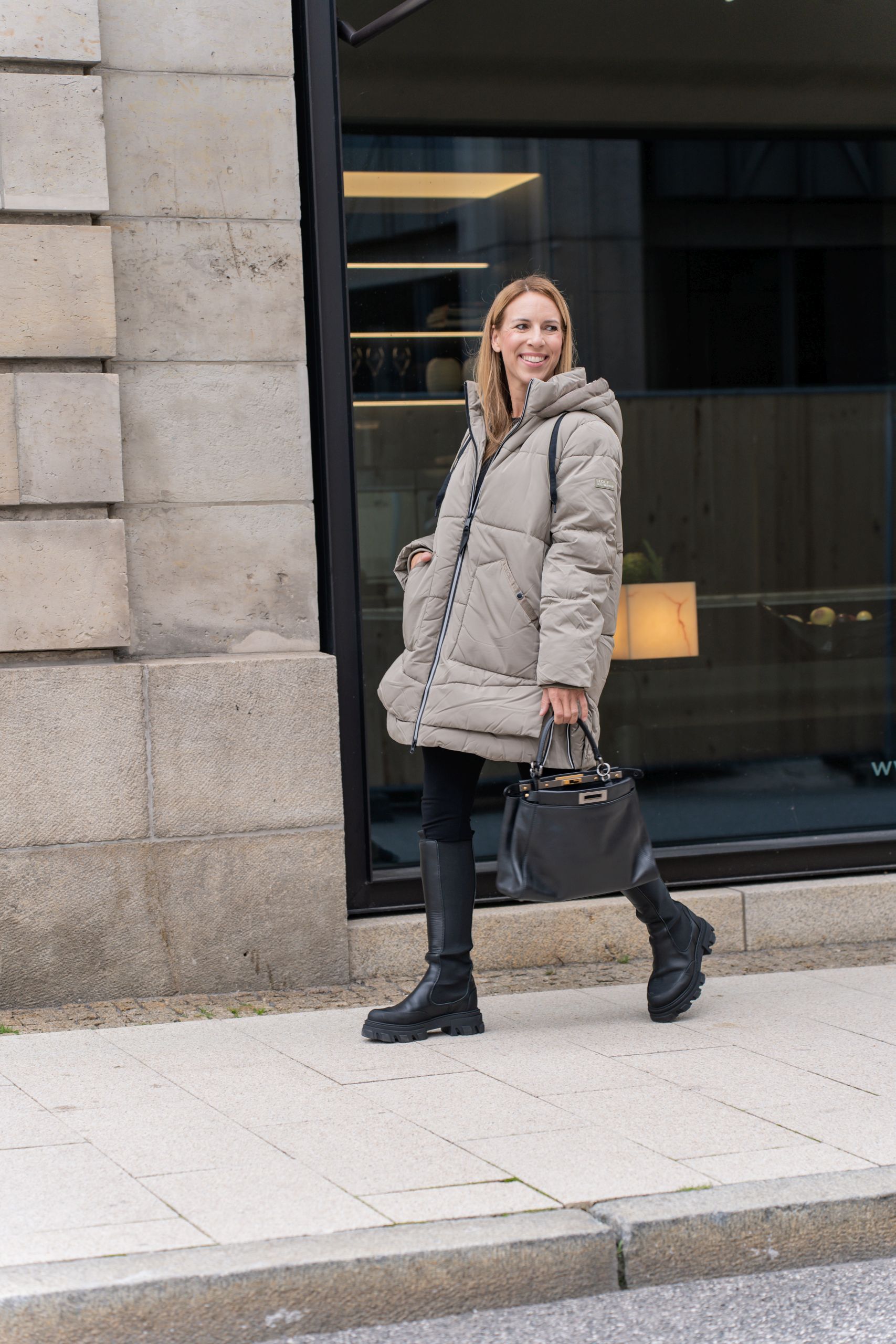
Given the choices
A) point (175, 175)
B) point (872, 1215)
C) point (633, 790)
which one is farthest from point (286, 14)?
point (872, 1215)

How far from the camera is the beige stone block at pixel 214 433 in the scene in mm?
5539

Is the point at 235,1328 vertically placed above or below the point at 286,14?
below

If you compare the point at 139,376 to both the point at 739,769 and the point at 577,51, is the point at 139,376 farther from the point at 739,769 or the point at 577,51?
the point at 739,769

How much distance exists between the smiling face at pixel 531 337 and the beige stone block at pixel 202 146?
1.19 meters

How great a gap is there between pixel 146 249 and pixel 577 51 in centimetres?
215

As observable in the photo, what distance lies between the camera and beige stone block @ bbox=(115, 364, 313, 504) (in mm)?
5539

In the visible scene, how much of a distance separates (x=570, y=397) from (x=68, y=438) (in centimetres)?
175

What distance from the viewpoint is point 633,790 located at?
15.6 ft

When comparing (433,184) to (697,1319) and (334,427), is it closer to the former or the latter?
(334,427)

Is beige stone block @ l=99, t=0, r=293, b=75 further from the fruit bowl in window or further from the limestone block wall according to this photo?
the fruit bowl in window

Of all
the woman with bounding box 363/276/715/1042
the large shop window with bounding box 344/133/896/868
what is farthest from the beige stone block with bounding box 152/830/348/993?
the woman with bounding box 363/276/715/1042

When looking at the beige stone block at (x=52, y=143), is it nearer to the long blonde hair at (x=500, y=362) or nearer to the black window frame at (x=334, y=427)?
the black window frame at (x=334, y=427)

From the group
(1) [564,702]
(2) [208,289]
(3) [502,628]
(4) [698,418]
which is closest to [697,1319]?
(1) [564,702]

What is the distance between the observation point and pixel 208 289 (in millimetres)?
5582
